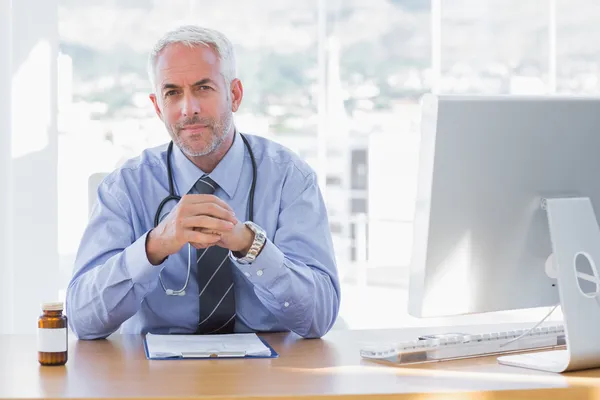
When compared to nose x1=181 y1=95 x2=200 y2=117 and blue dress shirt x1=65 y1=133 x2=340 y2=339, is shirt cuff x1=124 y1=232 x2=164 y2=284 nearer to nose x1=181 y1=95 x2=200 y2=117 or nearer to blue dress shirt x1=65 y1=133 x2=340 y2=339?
blue dress shirt x1=65 y1=133 x2=340 y2=339

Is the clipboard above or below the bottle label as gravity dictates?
below

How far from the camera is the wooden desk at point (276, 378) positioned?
5.06 feet

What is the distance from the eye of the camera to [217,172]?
232 cm

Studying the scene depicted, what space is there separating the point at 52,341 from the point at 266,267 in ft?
1.66

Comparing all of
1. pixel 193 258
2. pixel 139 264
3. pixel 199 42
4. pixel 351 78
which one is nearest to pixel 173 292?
pixel 193 258

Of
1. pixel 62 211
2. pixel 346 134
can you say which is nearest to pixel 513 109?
pixel 62 211

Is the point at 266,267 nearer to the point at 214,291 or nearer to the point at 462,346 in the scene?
the point at 214,291

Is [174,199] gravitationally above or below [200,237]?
above

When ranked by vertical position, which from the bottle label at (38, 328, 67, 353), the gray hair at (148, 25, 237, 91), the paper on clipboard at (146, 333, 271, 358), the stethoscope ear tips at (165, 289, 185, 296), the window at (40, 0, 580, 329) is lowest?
the paper on clipboard at (146, 333, 271, 358)

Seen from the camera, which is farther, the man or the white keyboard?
the man

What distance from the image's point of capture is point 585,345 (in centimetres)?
175

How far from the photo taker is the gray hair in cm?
228

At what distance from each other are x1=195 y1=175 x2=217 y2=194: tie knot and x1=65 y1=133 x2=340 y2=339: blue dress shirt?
0.02 metres

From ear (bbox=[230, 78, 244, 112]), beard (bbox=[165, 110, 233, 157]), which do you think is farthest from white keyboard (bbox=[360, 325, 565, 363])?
ear (bbox=[230, 78, 244, 112])
